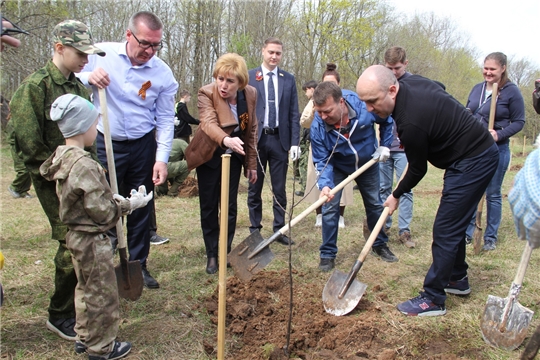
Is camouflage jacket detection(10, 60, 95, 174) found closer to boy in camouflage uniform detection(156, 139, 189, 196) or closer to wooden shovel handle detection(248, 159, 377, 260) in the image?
wooden shovel handle detection(248, 159, 377, 260)

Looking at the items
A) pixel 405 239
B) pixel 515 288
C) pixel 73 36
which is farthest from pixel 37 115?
pixel 405 239

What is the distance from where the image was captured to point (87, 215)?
2.43 metres

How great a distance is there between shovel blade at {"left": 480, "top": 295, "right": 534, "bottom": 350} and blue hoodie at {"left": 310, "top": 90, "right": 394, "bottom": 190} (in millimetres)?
1722

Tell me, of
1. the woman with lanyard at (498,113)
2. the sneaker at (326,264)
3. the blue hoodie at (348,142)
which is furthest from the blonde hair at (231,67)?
the woman with lanyard at (498,113)

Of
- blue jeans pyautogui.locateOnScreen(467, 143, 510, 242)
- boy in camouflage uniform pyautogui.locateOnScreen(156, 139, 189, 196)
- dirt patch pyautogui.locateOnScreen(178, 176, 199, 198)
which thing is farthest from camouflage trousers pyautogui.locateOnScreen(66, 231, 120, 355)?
dirt patch pyautogui.locateOnScreen(178, 176, 199, 198)

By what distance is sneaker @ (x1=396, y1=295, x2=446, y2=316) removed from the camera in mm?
3271

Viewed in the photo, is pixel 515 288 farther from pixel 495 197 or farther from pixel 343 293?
pixel 495 197

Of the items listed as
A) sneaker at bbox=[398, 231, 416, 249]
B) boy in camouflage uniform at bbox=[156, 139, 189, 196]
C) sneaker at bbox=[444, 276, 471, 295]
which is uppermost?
sneaker at bbox=[444, 276, 471, 295]

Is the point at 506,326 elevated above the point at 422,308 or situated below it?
above

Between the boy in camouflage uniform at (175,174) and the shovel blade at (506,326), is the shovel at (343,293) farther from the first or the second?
the boy in camouflage uniform at (175,174)

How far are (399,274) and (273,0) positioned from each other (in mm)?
16468

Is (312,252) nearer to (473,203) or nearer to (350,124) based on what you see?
(350,124)

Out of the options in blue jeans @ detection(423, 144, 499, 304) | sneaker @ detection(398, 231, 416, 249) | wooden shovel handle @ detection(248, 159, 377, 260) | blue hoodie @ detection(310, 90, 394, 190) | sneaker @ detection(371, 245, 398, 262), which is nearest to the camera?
blue jeans @ detection(423, 144, 499, 304)

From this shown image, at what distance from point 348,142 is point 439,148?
3.53ft
